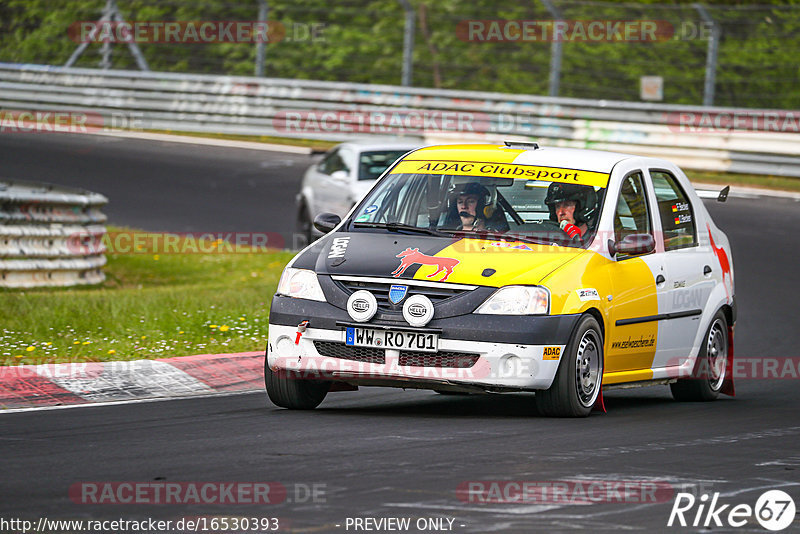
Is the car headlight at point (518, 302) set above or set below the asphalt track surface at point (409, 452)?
above

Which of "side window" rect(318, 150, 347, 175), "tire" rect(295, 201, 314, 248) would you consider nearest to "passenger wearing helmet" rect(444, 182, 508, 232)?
"side window" rect(318, 150, 347, 175)

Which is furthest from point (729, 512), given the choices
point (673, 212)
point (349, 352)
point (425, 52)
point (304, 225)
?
point (425, 52)

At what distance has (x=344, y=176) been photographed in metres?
17.8

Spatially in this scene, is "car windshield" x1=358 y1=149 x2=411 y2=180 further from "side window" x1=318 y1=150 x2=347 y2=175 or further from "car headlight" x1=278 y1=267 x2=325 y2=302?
"car headlight" x1=278 y1=267 x2=325 y2=302

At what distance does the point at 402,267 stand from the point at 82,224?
768 cm

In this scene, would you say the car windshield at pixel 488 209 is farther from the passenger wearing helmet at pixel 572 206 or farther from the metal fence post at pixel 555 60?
the metal fence post at pixel 555 60

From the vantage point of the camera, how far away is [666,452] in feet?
24.5

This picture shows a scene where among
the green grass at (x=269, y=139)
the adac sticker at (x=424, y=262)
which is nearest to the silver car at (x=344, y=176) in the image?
the adac sticker at (x=424, y=262)

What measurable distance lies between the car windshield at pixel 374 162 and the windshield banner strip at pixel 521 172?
8.10 metres

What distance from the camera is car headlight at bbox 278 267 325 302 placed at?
27.8ft

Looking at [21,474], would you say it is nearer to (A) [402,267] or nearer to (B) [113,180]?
(A) [402,267]

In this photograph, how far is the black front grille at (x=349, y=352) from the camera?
27.1 ft

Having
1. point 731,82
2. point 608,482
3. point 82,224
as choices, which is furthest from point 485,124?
point 608,482

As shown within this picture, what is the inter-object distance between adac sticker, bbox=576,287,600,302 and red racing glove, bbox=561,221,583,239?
50 centimetres
